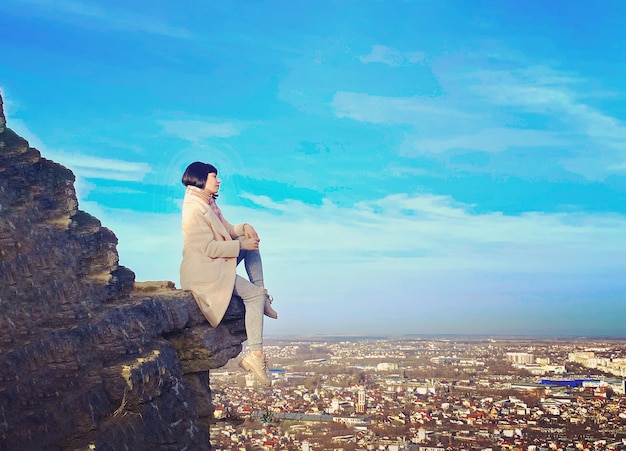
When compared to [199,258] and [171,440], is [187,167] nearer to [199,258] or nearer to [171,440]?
[199,258]

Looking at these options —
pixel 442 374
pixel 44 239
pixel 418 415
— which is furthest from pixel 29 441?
pixel 442 374

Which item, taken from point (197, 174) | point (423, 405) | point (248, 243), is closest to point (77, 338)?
point (248, 243)

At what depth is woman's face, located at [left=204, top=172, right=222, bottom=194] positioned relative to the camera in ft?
31.9

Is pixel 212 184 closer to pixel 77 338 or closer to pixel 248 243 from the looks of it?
pixel 248 243

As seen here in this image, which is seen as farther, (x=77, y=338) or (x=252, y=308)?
(x=252, y=308)

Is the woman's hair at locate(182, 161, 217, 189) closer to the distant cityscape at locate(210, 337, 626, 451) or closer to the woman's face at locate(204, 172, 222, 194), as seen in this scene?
the woman's face at locate(204, 172, 222, 194)

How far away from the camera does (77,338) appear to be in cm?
718

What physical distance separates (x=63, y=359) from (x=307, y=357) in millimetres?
59419

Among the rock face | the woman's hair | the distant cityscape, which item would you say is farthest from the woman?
the distant cityscape

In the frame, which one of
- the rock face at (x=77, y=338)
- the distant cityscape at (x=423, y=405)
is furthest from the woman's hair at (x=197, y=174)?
the distant cityscape at (x=423, y=405)

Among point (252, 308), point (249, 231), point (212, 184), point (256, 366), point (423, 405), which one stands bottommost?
point (423, 405)

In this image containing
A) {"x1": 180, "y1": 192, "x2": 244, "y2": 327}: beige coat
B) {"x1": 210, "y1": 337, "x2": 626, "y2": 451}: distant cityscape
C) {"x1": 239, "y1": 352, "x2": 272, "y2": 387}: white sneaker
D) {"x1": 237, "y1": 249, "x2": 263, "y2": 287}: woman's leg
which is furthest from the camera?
{"x1": 210, "y1": 337, "x2": 626, "y2": 451}: distant cityscape

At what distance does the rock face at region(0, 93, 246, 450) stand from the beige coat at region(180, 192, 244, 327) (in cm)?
38

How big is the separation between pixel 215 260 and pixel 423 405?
33623 millimetres
